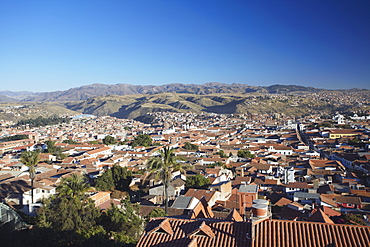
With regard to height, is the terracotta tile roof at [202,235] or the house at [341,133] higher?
the terracotta tile roof at [202,235]

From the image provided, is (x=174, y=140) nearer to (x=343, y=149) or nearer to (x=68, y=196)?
(x=343, y=149)

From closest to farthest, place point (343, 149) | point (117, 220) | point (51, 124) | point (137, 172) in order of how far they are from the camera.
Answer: point (117, 220) → point (137, 172) → point (343, 149) → point (51, 124)

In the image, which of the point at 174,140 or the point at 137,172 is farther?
the point at 174,140

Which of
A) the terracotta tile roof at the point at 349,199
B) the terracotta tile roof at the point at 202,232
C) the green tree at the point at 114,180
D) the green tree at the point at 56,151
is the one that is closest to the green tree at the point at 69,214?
the terracotta tile roof at the point at 202,232

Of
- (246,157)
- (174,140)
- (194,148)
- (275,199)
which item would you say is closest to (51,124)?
(174,140)

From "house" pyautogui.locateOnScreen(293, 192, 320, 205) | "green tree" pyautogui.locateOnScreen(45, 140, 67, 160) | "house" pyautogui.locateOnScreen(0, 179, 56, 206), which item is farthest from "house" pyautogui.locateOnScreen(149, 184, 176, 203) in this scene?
"green tree" pyautogui.locateOnScreen(45, 140, 67, 160)

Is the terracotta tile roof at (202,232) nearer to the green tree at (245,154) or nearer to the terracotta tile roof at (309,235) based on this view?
the terracotta tile roof at (309,235)

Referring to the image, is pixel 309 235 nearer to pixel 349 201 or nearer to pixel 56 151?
pixel 349 201

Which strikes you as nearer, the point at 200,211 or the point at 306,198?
the point at 200,211

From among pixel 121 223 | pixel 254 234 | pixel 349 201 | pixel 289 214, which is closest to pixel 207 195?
pixel 289 214
